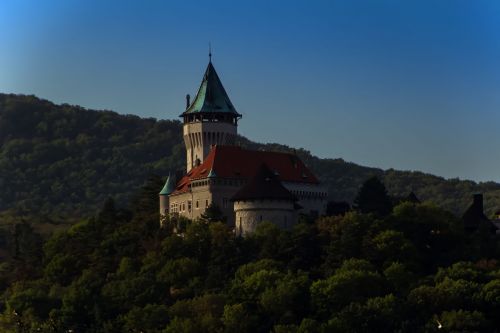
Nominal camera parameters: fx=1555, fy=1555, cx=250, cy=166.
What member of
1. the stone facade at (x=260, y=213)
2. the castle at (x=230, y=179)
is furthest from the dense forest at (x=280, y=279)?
the castle at (x=230, y=179)

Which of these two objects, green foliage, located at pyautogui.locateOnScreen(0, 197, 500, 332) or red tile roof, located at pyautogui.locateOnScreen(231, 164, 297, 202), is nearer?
green foliage, located at pyautogui.locateOnScreen(0, 197, 500, 332)

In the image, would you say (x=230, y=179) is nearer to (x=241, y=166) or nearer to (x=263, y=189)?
(x=241, y=166)

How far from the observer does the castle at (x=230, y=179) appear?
95562 mm

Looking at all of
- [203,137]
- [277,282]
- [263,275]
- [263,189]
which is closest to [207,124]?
[203,137]

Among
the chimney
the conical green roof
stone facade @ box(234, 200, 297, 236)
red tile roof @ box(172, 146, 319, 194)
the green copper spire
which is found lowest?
stone facade @ box(234, 200, 297, 236)

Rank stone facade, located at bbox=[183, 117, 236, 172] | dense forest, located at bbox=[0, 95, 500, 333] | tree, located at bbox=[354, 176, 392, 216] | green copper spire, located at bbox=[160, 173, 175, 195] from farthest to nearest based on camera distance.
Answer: stone facade, located at bbox=[183, 117, 236, 172] < green copper spire, located at bbox=[160, 173, 175, 195] < tree, located at bbox=[354, 176, 392, 216] < dense forest, located at bbox=[0, 95, 500, 333]

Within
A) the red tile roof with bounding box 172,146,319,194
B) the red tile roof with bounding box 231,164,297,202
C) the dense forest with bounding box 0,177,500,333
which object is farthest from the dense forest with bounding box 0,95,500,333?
the red tile roof with bounding box 172,146,319,194

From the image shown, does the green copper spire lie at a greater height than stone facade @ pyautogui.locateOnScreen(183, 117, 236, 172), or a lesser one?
lesser

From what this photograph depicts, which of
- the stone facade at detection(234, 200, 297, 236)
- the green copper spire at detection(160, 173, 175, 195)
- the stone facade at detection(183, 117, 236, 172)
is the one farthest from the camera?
the stone facade at detection(183, 117, 236, 172)

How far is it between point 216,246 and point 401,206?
12.3 metres

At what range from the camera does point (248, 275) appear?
9262cm

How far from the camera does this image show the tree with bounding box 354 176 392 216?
99.1m

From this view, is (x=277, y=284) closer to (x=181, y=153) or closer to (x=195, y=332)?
(x=195, y=332)

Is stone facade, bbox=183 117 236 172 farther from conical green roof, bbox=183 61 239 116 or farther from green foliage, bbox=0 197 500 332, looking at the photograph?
green foliage, bbox=0 197 500 332
